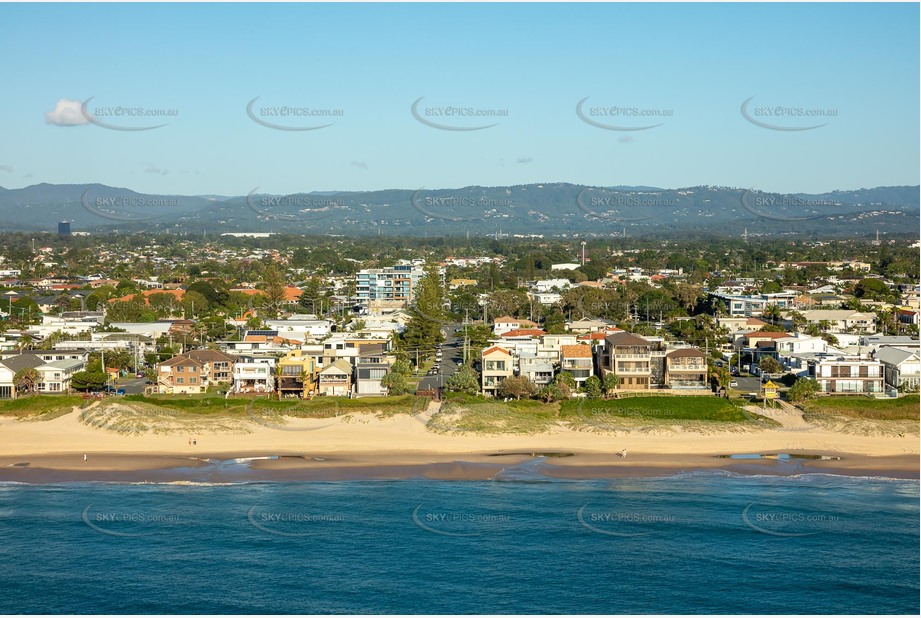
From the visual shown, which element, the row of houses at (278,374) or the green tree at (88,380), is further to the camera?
the green tree at (88,380)

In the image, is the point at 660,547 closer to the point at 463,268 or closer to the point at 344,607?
the point at 344,607

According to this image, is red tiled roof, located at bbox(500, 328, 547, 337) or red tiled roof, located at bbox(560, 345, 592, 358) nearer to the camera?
red tiled roof, located at bbox(560, 345, 592, 358)

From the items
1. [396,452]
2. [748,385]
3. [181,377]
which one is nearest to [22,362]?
[181,377]

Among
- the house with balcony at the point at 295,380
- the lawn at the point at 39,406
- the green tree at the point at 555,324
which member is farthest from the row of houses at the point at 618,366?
the lawn at the point at 39,406

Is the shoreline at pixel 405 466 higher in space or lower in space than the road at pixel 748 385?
lower

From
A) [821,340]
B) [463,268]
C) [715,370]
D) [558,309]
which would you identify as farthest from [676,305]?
[463,268]

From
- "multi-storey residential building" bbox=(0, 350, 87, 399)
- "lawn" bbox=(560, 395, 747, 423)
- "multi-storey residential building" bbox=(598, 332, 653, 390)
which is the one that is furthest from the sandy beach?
"multi-storey residential building" bbox=(598, 332, 653, 390)

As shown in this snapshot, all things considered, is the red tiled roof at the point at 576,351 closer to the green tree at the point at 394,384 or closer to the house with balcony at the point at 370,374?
the green tree at the point at 394,384

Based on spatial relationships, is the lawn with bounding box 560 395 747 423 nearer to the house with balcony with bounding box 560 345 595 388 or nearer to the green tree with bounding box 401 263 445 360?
the house with balcony with bounding box 560 345 595 388
